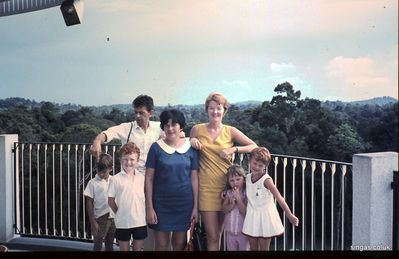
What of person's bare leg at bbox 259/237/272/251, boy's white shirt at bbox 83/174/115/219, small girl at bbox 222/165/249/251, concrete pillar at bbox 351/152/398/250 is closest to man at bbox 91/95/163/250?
boy's white shirt at bbox 83/174/115/219

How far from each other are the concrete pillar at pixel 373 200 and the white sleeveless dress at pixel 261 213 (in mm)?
468

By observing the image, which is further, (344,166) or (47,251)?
(47,251)

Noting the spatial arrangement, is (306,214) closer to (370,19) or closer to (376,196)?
(376,196)

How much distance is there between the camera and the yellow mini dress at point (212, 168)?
12.0 ft

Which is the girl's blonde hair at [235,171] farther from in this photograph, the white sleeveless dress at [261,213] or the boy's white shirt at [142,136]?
the boy's white shirt at [142,136]

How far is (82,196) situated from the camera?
3.73 metres

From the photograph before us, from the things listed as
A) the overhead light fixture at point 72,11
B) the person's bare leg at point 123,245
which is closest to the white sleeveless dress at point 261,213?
the person's bare leg at point 123,245

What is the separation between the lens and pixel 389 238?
360 cm

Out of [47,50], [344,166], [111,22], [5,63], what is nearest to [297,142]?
[344,166]

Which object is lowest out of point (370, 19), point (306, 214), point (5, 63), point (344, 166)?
point (306, 214)

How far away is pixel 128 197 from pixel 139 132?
407 mm

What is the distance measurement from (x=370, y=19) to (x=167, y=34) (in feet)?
3.95

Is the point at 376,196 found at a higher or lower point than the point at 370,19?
lower

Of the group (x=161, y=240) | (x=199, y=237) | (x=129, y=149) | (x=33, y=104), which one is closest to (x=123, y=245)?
(x=161, y=240)
